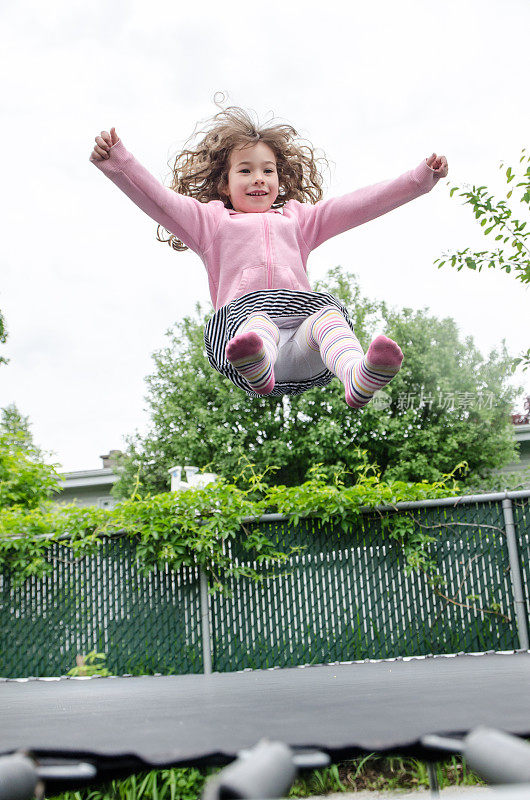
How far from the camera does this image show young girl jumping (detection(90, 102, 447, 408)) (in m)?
1.73

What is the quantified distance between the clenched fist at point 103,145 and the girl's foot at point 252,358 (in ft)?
2.21

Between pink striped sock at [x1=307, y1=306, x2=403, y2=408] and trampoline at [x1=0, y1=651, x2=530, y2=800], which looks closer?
trampoline at [x1=0, y1=651, x2=530, y2=800]

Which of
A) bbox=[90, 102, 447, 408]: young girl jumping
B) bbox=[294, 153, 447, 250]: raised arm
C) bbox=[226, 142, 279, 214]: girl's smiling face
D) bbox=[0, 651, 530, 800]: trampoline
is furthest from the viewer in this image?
bbox=[226, 142, 279, 214]: girl's smiling face

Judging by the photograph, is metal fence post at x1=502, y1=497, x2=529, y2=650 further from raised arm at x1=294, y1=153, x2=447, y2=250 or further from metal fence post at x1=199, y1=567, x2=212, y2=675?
raised arm at x1=294, y1=153, x2=447, y2=250

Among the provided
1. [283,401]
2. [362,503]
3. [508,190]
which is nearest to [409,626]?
[362,503]

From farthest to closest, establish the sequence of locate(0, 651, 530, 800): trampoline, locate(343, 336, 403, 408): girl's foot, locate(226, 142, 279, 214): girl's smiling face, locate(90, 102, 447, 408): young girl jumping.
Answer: locate(226, 142, 279, 214): girl's smiling face → locate(90, 102, 447, 408): young girl jumping → locate(343, 336, 403, 408): girl's foot → locate(0, 651, 530, 800): trampoline

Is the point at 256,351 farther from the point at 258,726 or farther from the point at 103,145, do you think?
the point at 258,726

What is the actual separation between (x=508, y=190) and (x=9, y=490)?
3175 mm

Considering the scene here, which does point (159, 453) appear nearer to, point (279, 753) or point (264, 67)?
point (264, 67)

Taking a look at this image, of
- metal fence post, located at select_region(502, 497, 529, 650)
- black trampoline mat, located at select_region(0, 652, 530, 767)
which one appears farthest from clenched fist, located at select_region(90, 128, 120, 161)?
metal fence post, located at select_region(502, 497, 529, 650)

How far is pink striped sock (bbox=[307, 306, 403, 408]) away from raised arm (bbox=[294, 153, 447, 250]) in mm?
371

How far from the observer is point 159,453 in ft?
38.2

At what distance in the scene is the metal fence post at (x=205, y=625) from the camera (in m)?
3.14

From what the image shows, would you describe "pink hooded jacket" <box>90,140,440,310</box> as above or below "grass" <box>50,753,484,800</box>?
above
